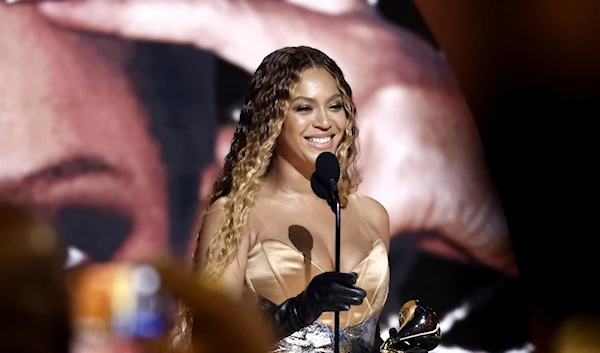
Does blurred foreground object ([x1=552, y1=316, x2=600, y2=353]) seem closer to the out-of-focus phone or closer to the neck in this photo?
the out-of-focus phone

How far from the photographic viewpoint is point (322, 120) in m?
2.37

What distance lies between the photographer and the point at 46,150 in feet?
11.8

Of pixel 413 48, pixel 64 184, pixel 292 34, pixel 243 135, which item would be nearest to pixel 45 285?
pixel 243 135

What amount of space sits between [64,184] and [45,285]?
10.4 ft

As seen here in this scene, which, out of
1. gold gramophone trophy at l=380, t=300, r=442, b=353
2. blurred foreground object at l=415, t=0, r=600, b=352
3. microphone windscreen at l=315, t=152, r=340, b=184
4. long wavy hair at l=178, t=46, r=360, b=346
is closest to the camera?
microphone windscreen at l=315, t=152, r=340, b=184

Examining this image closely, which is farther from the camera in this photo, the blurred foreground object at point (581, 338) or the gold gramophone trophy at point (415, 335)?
the gold gramophone trophy at point (415, 335)

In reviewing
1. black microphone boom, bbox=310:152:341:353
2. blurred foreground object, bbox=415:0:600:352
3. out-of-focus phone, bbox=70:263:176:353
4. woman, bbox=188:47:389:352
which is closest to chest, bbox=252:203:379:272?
woman, bbox=188:47:389:352

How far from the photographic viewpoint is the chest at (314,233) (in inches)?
90.6

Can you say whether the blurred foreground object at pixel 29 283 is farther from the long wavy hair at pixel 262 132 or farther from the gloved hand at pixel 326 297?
the long wavy hair at pixel 262 132

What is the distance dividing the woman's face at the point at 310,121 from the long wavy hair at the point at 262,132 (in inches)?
0.8

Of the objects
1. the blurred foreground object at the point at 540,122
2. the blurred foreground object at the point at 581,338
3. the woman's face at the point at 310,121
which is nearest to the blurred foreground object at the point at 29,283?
the blurred foreground object at the point at 581,338

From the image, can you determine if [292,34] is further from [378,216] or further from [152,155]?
[378,216]

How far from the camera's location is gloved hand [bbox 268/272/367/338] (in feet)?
5.64

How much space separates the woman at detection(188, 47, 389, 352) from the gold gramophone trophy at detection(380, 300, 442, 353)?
6.4 inches
